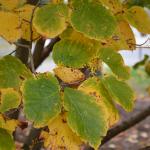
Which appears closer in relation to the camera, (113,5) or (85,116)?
(85,116)

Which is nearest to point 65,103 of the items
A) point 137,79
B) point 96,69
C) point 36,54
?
point 96,69

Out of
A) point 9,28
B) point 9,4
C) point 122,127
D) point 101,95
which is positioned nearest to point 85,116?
point 101,95

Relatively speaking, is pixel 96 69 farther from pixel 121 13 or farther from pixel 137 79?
pixel 137 79

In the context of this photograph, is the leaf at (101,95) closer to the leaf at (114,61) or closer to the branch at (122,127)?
the leaf at (114,61)

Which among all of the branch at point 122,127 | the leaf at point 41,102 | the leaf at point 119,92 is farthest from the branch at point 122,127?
the leaf at point 41,102

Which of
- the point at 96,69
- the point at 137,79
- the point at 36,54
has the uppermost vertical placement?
the point at 96,69

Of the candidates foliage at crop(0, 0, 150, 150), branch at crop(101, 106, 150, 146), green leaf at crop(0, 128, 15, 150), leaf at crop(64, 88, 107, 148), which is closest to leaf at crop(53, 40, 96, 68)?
foliage at crop(0, 0, 150, 150)

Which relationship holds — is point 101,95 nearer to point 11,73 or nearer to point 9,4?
point 11,73

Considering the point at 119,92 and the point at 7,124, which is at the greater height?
the point at 119,92
